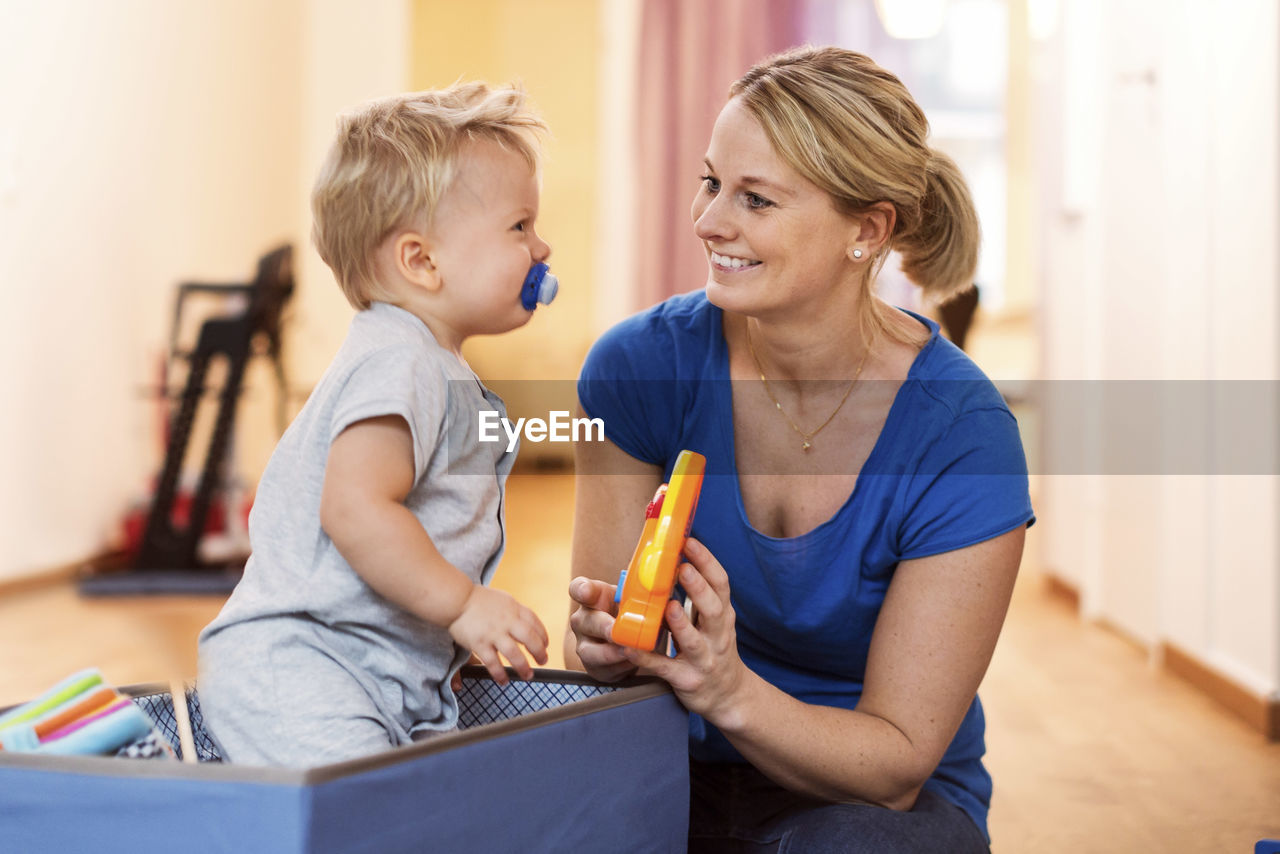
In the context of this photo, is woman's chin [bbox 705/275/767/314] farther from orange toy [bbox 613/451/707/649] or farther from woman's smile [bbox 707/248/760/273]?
orange toy [bbox 613/451/707/649]

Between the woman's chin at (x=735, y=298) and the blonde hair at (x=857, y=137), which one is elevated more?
the blonde hair at (x=857, y=137)

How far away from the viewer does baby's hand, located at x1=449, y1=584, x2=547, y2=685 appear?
2.84 ft

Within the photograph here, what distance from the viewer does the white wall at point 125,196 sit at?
11.3ft

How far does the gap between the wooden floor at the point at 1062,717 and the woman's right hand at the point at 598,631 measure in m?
0.90

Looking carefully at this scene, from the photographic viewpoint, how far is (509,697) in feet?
3.43

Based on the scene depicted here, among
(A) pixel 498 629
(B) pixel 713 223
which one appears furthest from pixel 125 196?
(A) pixel 498 629

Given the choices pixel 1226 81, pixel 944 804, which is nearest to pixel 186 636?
pixel 944 804

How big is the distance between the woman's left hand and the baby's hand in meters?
0.07

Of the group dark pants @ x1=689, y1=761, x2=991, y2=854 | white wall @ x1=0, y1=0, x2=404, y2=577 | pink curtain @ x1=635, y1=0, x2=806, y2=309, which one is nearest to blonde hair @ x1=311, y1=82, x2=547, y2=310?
dark pants @ x1=689, y1=761, x2=991, y2=854

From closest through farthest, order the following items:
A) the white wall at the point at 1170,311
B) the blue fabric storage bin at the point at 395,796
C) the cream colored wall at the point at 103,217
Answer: the blue fabric storage bin at the point at 395,796 < the white wall at the point at 1170,311 < the cream colored wall at the point at 103,217

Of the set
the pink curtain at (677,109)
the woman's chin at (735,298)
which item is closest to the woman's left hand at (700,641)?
the woman's chin at (735,298)

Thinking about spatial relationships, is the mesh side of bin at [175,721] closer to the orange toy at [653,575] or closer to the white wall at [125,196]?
the orange toy at [653,575]

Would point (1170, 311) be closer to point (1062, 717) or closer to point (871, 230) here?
point (1062, 717)

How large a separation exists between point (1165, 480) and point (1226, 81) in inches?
32.9
